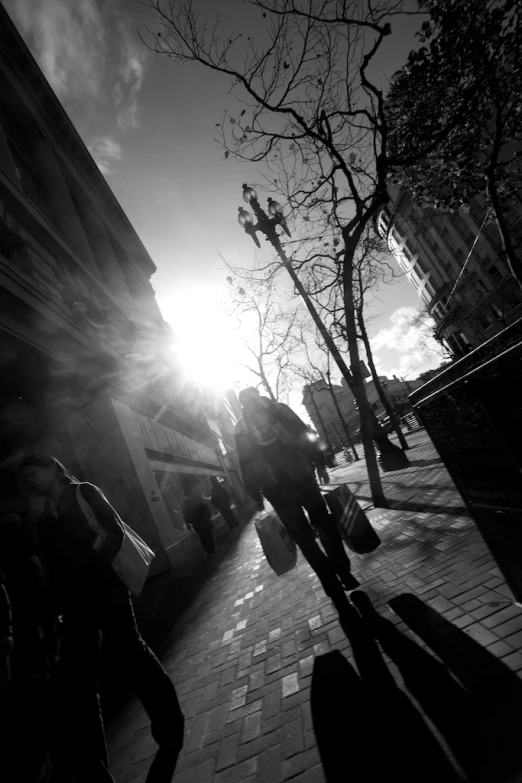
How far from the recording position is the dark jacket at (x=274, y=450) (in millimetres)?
3461

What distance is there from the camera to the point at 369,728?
1.87 meters

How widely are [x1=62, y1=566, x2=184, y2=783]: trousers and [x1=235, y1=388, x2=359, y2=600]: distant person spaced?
1.40 meters

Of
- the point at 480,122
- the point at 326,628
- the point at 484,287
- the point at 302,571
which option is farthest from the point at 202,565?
the point at 484,287

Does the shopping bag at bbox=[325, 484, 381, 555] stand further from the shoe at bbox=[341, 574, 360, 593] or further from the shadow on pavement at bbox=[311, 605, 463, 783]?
the shadow on pavement at bbox=[311, 605, 463, 783]

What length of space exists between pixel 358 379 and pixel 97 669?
6.07 meters

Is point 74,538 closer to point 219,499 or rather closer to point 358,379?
point 358,379

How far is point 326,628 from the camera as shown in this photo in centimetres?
309

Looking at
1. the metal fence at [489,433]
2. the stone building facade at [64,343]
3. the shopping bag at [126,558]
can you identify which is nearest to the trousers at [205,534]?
the stone building facade at [64,343]

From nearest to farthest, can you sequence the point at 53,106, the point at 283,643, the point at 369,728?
the point at 369,728 → the point at 283,643 → the point at 53,106

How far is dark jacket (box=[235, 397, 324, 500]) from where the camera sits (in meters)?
3.46

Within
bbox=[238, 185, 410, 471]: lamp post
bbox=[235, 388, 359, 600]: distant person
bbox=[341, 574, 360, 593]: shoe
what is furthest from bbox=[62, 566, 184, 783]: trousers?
bbox=[238, 185, 410, 471]: lamp post

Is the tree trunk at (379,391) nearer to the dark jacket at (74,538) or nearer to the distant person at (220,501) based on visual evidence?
the distant person at (220,501)

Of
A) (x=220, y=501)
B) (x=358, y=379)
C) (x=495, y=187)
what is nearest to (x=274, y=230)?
(x=358, y=379)

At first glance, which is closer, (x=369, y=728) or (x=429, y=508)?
(x=369, y=728)
